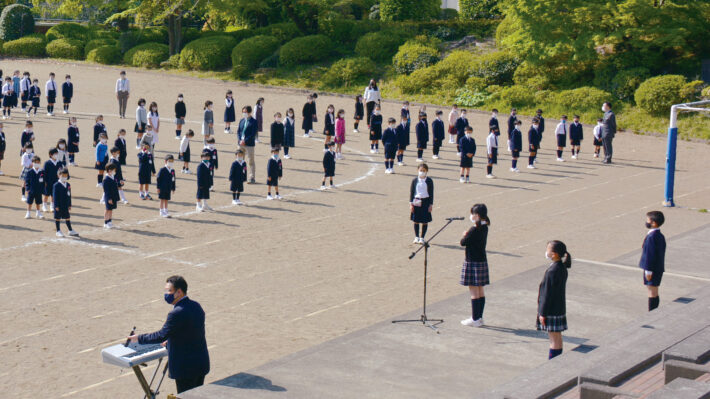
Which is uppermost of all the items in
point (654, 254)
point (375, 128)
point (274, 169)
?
point (375, 128)

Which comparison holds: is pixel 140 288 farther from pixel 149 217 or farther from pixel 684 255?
pixel 684 255

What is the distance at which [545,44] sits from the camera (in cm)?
3822

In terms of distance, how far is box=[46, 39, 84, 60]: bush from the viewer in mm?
53469

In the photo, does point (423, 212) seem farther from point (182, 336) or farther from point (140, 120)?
point (140, 120)

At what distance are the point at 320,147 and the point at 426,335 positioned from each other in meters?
18.7

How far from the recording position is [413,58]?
44.5 metres

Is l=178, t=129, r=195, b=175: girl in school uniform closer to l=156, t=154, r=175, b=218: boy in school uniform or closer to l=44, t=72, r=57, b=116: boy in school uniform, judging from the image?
l=156, t=154, r=175, b=218: boy in school uniform

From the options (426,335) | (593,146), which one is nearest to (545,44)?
(593,146)

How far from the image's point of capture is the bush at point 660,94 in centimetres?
3522

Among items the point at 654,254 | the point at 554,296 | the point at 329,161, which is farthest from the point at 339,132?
the point at 554,296

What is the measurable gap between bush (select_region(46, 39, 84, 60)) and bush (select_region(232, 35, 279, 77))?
37.6 ft

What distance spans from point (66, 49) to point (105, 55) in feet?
11.4

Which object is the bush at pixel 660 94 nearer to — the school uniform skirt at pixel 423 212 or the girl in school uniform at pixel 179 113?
the girl in school uniform at pixel 179 113

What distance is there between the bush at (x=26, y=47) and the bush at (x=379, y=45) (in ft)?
68.8
